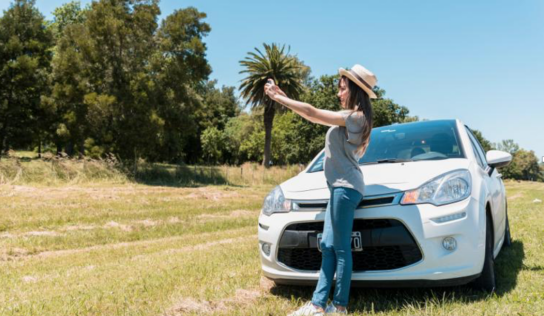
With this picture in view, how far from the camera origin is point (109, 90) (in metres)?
23.2

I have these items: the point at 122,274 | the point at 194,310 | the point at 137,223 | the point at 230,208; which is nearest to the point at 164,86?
the point at 230,208

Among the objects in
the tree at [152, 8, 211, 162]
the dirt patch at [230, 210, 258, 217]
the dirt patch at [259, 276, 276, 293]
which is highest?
the tree at [152, 8, 211, 162]

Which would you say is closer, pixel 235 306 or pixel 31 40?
pixel 235 306

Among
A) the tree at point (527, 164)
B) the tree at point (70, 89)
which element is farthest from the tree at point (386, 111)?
the tree at point (527, 164)

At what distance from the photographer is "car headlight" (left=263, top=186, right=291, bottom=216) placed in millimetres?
3566

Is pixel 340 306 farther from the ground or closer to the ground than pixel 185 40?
closer to the ground

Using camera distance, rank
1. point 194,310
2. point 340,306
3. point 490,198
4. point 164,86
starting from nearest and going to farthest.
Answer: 1. point 340,306
2. point 194,310
3. point 490,198
4. point 164,86

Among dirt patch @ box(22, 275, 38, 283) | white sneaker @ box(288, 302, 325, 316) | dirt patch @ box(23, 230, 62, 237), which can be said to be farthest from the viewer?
dirt patch @ box(23, 230, 62, 237)

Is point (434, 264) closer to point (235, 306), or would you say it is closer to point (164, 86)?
point (235, 306)

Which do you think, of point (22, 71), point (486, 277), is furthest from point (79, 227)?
point (22, 71)

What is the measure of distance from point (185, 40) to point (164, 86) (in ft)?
10.9

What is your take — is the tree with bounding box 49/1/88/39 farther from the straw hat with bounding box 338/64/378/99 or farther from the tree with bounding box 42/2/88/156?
the straw hat with bounding box 338/64/378/99

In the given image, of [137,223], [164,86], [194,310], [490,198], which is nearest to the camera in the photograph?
[194,310]

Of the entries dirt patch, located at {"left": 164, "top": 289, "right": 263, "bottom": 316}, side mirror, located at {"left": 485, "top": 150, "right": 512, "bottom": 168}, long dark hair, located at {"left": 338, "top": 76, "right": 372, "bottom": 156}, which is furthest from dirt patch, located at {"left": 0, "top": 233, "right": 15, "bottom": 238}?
side mirror, located at {"left": 485, "top": 150, "right": 512, "bottom": 168}
